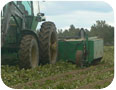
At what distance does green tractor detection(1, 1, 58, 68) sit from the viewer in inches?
336

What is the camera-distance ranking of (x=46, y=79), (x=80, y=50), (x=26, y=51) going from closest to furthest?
1. (x=46, y=79)
2. (x=26, y=51)
3. (x=80, y=50)

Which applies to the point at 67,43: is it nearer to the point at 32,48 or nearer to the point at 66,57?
the point at 66,57

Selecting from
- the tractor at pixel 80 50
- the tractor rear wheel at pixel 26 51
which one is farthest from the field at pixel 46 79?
the tractor at pixel 80 50

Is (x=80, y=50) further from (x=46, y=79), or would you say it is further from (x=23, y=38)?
(x=46, y=79)

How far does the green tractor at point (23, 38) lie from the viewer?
28.0 ft

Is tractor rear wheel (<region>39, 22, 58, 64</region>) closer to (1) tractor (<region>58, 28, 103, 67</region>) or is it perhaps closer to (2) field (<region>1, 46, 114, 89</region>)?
(2) field (<region>1, 46, 114, 89</region>)

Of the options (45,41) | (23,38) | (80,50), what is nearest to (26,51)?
(23,38)

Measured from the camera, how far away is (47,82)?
737cm

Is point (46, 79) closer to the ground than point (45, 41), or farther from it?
closer to the ground

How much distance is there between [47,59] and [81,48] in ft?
6.26

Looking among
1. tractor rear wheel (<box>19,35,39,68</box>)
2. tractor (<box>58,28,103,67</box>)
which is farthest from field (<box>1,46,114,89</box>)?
tractor (<box>58,28,103,67</box>)

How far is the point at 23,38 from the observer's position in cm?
876

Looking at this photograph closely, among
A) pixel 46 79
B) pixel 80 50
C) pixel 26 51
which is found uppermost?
pixel 26 51

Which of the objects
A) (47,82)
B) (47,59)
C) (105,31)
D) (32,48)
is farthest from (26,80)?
(105,31)
